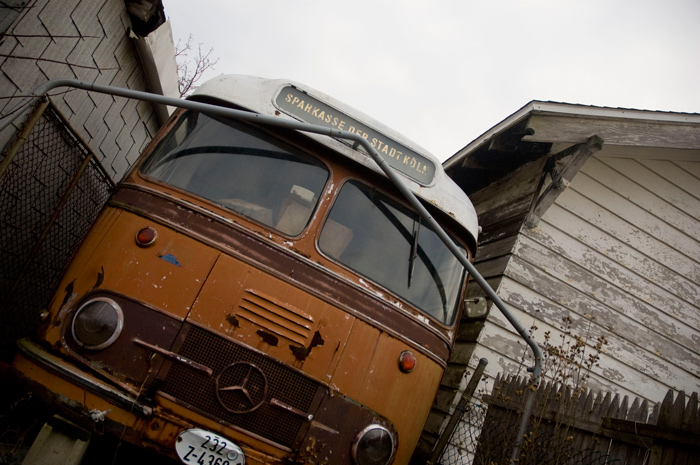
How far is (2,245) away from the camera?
12.3ft

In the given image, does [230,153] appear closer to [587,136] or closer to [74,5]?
[74,5]

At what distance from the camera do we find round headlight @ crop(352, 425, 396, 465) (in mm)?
2652

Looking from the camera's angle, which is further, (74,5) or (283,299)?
(74,5)

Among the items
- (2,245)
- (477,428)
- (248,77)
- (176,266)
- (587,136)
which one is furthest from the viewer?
(587,136)

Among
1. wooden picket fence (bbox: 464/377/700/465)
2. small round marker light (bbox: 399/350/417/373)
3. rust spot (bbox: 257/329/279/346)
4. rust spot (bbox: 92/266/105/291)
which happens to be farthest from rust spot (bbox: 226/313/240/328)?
wooden picket fence (bbox: 464/377/700/465)

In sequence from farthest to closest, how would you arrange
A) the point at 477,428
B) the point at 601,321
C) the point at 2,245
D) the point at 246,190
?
the point at 601,321, the point at 477,428, the point at 2,245, the point at 246,190

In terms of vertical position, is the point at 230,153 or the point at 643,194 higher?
the point at 643,194

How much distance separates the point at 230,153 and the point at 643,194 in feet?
17.6

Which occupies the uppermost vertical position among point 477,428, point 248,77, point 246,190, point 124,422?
point 248,77

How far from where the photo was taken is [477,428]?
14.5 feet

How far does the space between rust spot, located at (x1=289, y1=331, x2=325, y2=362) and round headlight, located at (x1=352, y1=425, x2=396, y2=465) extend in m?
0.56

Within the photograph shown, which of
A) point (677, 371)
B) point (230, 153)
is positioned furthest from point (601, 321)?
point (230, 153)

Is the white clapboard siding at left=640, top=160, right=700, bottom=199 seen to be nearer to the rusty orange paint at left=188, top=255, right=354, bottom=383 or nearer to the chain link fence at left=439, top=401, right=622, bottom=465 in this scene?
the chain link fence at left=439, top=401, right=622, bottom=465

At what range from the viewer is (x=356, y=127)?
3307mm
